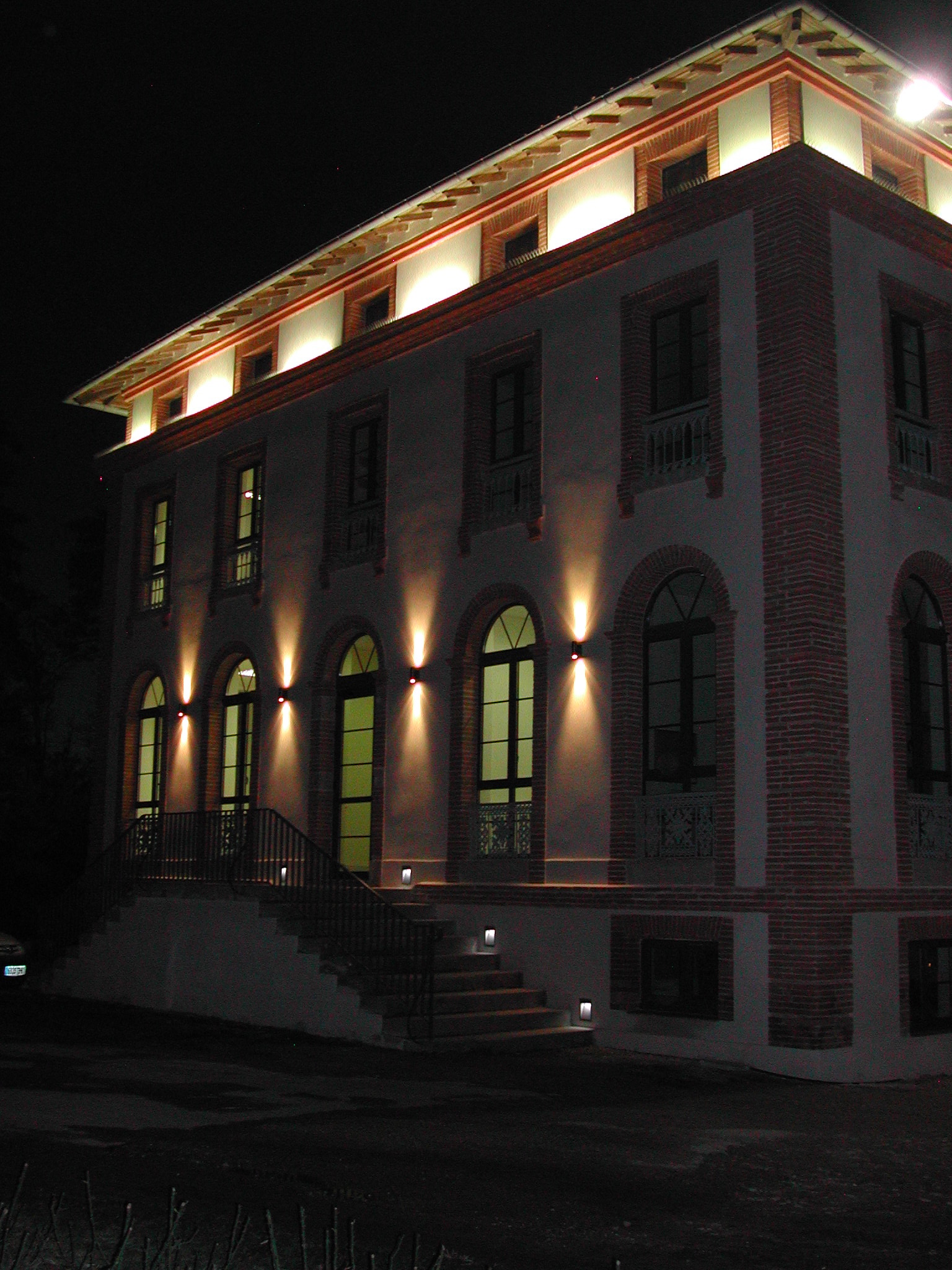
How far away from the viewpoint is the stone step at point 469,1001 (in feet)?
46.8

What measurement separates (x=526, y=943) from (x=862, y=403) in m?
6.86

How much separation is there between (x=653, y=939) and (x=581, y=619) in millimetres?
3645

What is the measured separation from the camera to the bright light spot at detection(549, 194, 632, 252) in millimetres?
16562

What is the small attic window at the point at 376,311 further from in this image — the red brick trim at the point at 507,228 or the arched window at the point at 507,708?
the arched window at the point at 507,708

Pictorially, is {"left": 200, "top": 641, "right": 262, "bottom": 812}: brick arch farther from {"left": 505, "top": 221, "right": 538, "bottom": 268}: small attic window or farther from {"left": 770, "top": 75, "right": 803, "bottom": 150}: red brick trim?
{"left": 770, "top": 75, "right": 803, "bottom": 150}: red brick trim

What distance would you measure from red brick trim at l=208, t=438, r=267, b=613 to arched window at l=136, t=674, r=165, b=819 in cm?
230

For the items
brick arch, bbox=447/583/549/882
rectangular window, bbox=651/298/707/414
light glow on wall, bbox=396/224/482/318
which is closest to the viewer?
rectangular window, bbox=651/298/707/414

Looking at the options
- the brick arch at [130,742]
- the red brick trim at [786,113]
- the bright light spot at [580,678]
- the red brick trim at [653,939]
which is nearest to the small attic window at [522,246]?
the red brick trim at [786,113]

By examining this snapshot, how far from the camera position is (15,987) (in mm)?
19984

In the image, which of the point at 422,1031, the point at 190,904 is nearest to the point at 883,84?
the point at 422,1031

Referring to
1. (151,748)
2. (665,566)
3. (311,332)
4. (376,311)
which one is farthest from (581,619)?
(151,748)

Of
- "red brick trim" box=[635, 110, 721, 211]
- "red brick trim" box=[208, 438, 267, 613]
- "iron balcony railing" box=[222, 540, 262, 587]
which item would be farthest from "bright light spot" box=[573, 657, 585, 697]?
"red brick trim" box=[208, 438, 267, 613]

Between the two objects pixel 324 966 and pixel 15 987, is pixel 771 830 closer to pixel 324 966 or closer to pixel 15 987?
pixel 324 966

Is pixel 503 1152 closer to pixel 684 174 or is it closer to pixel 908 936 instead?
pixel 908 936
